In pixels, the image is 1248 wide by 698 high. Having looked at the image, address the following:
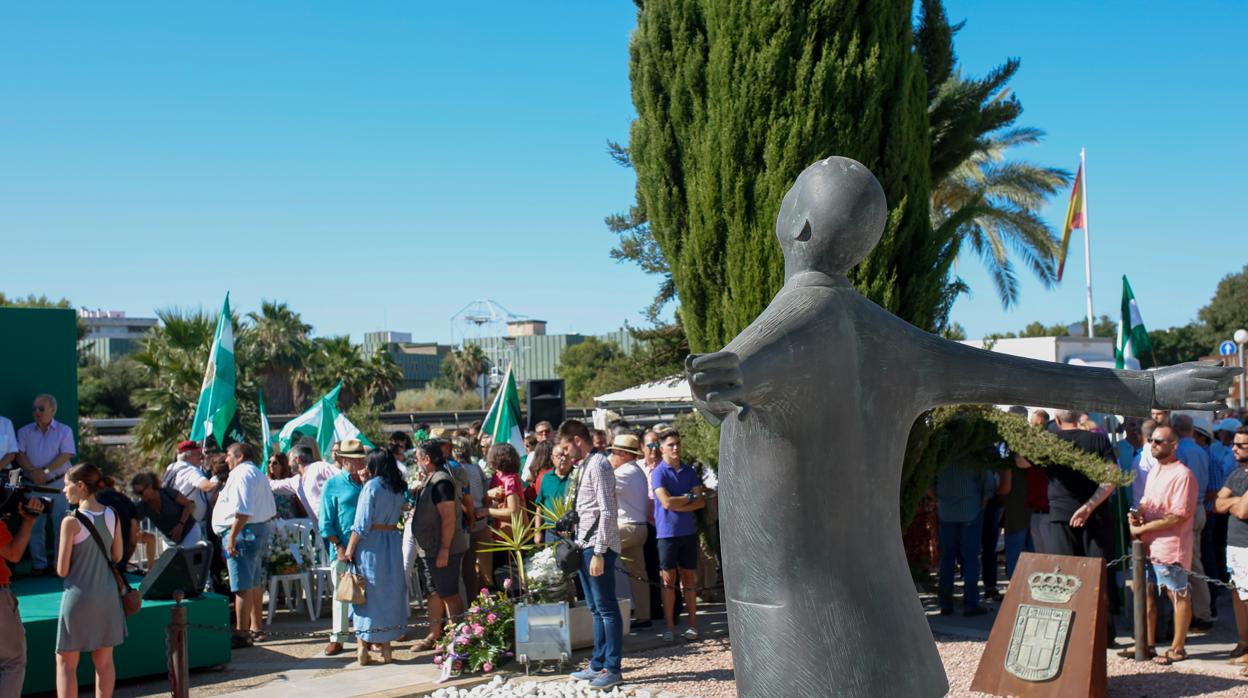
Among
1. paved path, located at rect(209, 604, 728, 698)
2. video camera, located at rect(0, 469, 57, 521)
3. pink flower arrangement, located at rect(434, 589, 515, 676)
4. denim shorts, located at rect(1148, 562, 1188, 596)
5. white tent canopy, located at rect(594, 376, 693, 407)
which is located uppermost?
white tent canopy, located at rect(594, 376, 693, 407)

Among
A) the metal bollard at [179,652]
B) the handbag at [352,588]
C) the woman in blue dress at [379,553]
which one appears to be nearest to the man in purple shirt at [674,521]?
the woman in blue dress at [379,553]

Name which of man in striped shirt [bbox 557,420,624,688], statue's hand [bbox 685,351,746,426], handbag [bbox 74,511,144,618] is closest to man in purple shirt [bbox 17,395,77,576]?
handbag [bbox 74,511,144,618]

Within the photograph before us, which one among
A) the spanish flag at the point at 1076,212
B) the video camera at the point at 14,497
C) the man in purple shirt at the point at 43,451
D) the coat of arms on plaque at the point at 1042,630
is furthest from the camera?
the spanish flag at the point at 1076,212

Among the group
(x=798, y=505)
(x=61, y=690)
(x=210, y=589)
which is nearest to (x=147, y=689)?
(x=61, y=690)

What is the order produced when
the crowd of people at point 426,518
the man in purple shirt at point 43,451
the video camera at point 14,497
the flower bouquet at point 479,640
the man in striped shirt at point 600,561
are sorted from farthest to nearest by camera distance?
the man in purple shirt at point 43,451
the flower bouquet at point 479,640
the crowd of people at point 426,518
the man in striped shirt at point 600,561
the video camera at point 14,497

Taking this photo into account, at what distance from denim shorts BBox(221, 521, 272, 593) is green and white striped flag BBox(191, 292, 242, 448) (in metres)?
3.39

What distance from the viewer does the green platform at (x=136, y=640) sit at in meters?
7.68

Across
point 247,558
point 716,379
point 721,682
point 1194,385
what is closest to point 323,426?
point 247,558

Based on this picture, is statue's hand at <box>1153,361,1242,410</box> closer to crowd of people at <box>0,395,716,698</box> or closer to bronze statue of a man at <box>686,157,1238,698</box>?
bronze statue of a man at <box>686,157,1238,698</box>

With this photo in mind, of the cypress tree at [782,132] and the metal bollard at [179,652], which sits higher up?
the cypress tree at [782,132]

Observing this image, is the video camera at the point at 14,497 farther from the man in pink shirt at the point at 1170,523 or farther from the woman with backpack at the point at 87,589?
the man in pink shirt at the point at 1170,523

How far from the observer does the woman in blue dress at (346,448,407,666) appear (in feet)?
27.9

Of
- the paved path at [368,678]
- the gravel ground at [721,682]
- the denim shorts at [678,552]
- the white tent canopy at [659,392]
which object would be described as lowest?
the gravel ground at [721,682]

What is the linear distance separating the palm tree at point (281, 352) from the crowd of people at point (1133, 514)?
27671 millimetres
